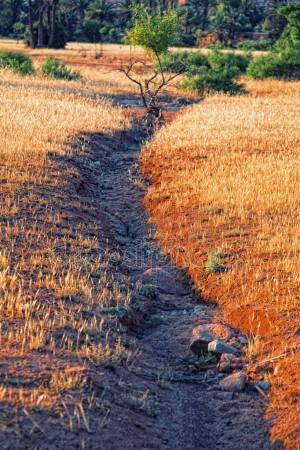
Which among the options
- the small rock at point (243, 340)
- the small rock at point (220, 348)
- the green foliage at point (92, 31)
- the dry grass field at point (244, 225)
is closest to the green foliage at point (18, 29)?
the green foliage at point (92, 31)

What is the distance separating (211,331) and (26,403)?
260cm

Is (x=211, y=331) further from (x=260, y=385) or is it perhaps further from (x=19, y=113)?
(x=19, y=113)

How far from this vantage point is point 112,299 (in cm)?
723

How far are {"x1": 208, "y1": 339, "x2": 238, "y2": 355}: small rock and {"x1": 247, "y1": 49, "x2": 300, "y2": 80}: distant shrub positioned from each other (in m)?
30.4

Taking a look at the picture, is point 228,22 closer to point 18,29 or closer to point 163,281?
point 18,29

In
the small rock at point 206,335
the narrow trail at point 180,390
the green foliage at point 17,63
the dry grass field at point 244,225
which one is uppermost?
the green foliage at point 17,63

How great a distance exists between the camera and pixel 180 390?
5945 mm

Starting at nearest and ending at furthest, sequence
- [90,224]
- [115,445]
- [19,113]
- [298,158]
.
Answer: [115,445] → [90,224] → [298,158] → [19,113]

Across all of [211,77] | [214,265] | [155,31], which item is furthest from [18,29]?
[214,265]

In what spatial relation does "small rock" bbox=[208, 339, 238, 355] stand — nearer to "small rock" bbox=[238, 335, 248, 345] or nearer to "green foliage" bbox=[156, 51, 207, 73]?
"small rock" bbox=[238, 335, 248, 345]

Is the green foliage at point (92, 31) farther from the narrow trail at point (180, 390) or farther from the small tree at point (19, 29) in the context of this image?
the narrow trail at point (180, 390)

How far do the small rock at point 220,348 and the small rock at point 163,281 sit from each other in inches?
64.6

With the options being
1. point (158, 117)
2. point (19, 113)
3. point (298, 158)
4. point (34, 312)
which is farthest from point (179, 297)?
point (158, 117)

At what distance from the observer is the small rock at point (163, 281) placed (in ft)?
26.6
